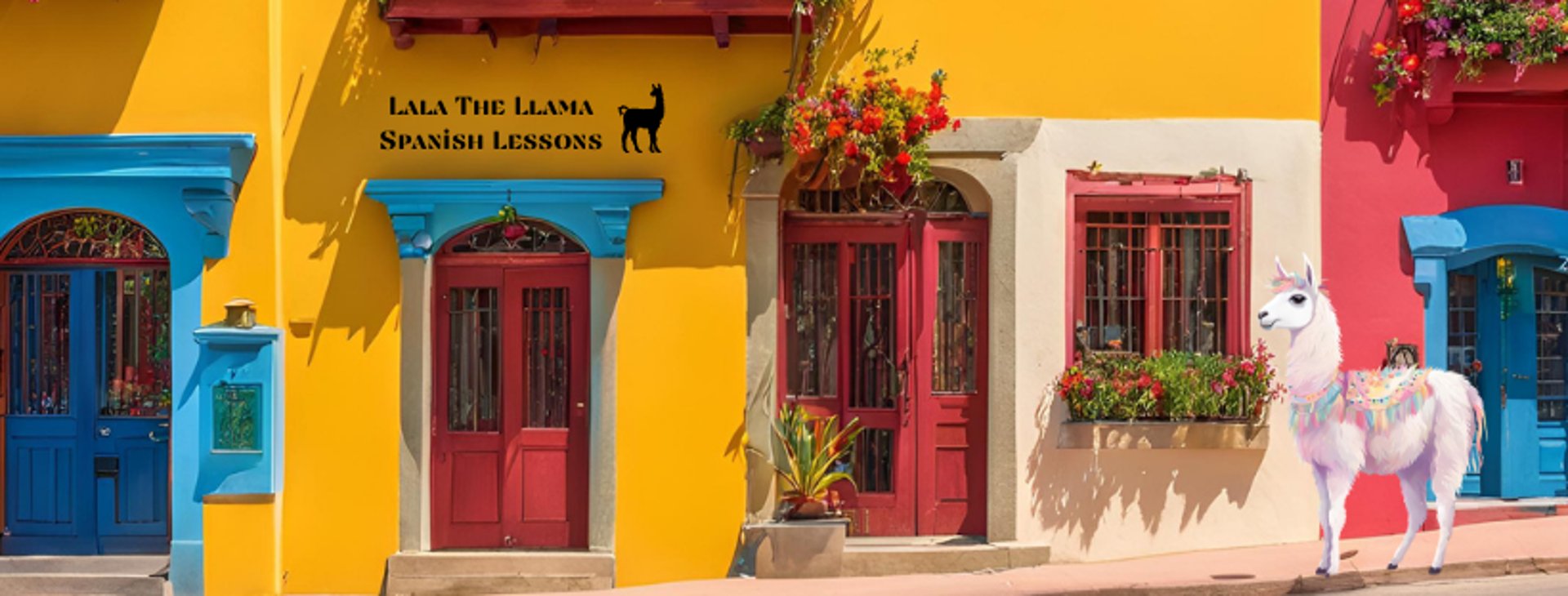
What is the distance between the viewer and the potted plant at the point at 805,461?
487 inches

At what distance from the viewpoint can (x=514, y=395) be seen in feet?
41.8

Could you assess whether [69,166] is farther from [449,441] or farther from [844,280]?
[844,280]

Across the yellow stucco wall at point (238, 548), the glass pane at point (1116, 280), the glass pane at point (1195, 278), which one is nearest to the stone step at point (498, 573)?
the yellow stucco wall at point (238, 548)

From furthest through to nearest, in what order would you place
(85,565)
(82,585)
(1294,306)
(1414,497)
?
(85,565) → (82,585) → (1414,497) → (1294,306)

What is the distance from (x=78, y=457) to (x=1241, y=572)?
8.21 m

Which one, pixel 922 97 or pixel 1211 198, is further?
pixel 1211 198

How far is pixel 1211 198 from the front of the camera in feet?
42.1

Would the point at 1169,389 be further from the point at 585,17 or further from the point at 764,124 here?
the point at 585,17

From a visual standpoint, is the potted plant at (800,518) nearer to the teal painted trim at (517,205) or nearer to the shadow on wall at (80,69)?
the teal painted trim at (517,205)

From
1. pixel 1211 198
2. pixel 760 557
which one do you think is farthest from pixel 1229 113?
pixel 760 557

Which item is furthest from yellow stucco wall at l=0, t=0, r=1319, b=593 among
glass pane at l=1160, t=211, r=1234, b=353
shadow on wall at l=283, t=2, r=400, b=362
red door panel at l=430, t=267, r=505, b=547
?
glass pane at l=1160, t=211, r=1234, b=353

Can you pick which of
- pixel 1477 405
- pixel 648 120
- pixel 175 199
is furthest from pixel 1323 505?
pixel 175 199

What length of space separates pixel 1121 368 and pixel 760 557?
2895 millimetres

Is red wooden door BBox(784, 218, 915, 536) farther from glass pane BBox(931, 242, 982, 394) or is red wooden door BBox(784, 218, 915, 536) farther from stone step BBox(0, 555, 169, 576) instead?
stone step BBox(0, 555, 169, 576)
